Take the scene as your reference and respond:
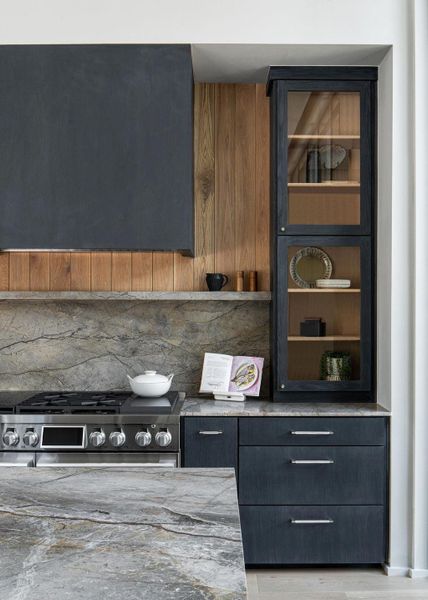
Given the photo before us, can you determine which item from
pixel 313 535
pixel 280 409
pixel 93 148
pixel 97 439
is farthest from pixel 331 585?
pixel 93 148

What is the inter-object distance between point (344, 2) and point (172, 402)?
221cm

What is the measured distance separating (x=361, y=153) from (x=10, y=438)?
7.54 feet

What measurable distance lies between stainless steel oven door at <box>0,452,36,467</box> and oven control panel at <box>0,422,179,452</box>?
3cm

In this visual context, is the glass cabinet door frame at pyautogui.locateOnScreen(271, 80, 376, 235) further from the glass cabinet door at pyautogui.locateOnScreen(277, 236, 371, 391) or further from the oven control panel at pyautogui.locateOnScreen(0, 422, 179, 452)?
the oven control panel at pyautogui.locateOnScreen(0, 422, 179, 452)

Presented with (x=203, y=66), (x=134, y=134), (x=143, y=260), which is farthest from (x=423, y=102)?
(x=143, y=260)

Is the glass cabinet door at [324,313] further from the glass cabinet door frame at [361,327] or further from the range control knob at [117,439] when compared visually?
the range control knob at [117,439]

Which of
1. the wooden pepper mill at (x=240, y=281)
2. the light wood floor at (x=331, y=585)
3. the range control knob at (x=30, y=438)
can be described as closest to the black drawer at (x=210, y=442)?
the light wood floor at (x=331, y=585)

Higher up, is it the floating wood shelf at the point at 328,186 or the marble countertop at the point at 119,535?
the floating wood shelf at the point at 328,186

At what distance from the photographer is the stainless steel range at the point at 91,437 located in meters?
3.01

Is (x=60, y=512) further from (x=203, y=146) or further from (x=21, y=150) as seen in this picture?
(x=203, y=146)

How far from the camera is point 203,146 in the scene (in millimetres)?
3713

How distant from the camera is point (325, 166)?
3354 mm

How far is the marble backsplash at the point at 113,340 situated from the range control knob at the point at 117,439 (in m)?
0.68

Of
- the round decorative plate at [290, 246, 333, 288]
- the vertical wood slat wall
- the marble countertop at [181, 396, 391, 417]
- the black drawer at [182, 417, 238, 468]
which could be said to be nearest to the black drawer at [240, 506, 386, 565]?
the black drawer at [182, 417, 238, 468]
